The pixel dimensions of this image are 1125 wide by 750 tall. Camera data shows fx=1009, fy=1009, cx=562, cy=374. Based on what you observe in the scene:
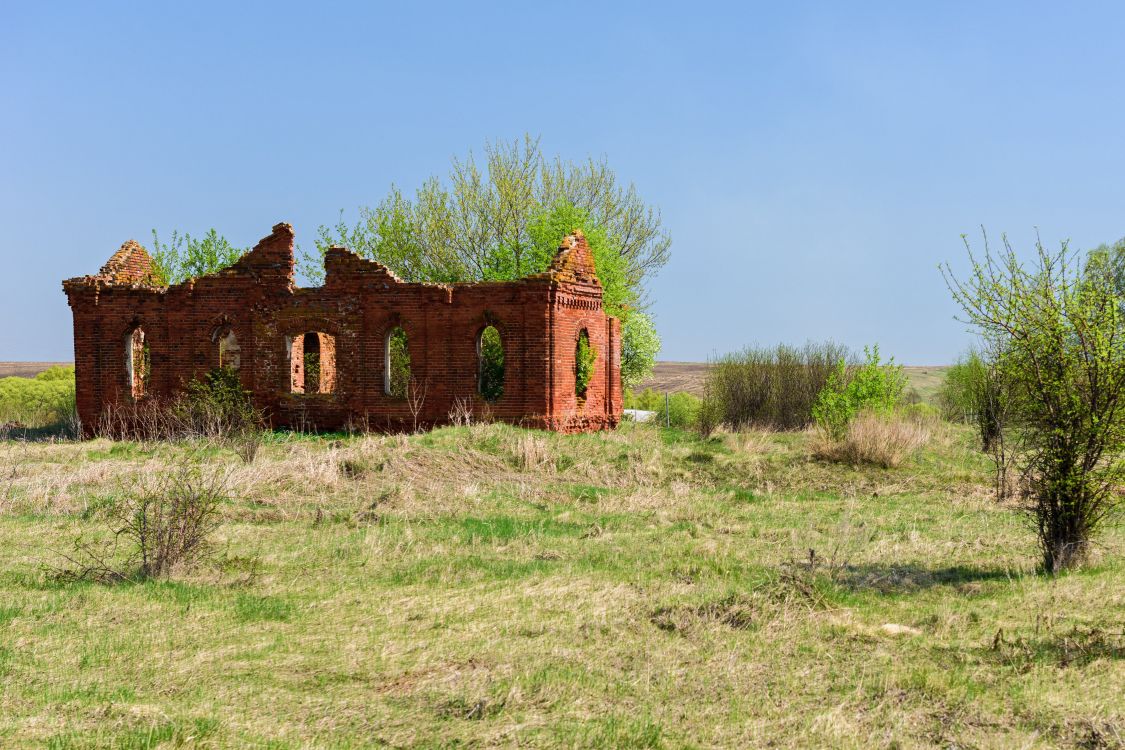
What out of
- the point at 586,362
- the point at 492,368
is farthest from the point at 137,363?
the point at 586,362

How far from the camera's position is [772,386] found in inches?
1210

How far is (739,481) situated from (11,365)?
352 feet

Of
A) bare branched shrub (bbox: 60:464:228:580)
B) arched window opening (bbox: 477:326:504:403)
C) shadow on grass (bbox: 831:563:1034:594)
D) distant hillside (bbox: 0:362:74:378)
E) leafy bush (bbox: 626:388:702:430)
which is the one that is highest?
distant hillside (bbox: 0:362:74:378)

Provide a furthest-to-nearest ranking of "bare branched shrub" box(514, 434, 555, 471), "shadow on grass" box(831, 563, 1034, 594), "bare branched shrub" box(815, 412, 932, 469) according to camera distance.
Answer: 1. "bare branched shrub" box(815, 412, 932, 469)
2. "bare branched shrub" box(514, 434, 555, 471)
3. "shadow on grass" box(831, 563, 1034, 594)

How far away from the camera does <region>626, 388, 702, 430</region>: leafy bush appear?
34.7m

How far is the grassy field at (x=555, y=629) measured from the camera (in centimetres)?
564

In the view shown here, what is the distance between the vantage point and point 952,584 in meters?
9.38

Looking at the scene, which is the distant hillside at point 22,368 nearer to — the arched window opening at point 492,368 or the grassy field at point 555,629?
the arched window opening at point 492,368

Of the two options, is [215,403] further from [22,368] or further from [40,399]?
[22,368]

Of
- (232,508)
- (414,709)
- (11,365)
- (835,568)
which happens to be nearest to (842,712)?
(414,709)

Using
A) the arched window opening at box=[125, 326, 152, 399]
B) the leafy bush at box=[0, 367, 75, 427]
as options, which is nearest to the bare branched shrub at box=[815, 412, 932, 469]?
the arched window opening at box=[125, 326, 152, 399]

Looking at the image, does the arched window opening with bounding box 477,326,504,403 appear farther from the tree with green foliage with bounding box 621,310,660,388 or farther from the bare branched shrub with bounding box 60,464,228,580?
the bare branched shrub with bounding box 60,464,228,580

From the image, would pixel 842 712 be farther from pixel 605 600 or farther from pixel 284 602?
pixel 284 602

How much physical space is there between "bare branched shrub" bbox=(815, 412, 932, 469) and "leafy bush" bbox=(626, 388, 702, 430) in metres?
12.2
